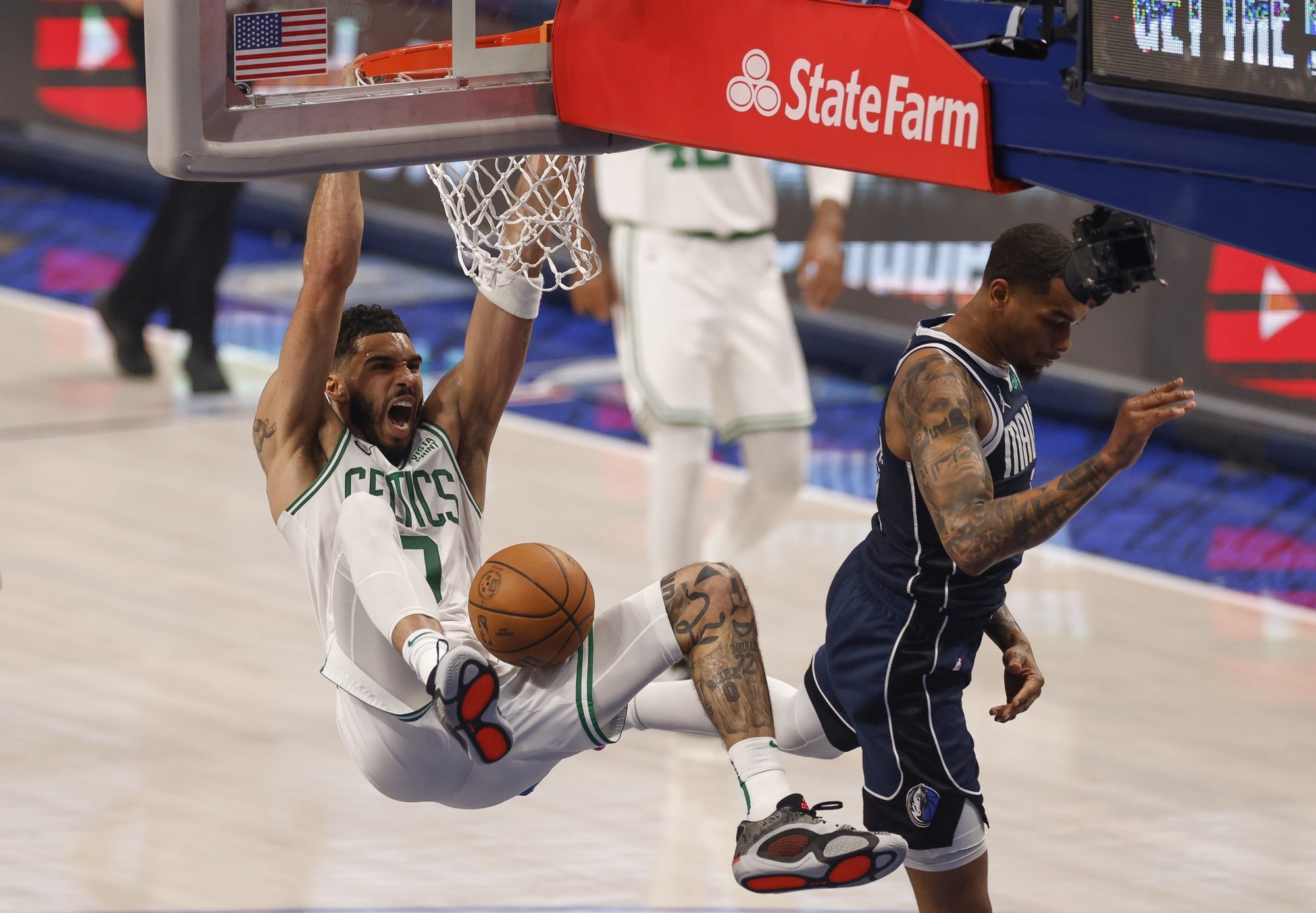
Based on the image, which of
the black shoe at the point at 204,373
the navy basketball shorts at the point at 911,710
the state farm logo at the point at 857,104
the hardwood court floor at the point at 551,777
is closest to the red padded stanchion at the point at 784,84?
the state farm logo at the point at 857,104

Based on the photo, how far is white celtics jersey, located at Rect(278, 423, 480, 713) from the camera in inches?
204

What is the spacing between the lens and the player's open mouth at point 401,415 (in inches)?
209

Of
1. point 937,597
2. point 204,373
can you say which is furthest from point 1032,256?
point 204,373

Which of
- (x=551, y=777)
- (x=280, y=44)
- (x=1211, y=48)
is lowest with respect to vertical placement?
(x=551, y=777)

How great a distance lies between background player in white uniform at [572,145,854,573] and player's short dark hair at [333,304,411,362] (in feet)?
8.02

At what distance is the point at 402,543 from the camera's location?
17.6ft

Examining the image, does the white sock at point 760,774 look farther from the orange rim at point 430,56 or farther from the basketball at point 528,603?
the orange rim at point 430,56

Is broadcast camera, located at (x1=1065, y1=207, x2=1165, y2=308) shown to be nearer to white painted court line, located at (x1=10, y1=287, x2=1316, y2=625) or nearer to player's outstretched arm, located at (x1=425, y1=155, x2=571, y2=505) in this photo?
player's outstretched arm, located at (x1=425, y1=155, x2=571, y2=505)

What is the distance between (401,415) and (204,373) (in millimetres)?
6141

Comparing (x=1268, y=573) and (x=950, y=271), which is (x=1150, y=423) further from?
(x=950, y=271)

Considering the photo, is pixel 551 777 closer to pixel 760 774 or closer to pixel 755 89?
pixel 760 774

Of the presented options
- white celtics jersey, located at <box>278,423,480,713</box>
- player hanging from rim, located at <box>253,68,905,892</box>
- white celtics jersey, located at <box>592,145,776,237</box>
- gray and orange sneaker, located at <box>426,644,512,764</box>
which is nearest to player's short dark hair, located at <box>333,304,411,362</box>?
player hanging from rim, located at <box>253,68,905,892</box>

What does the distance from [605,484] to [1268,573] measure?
3011 mm

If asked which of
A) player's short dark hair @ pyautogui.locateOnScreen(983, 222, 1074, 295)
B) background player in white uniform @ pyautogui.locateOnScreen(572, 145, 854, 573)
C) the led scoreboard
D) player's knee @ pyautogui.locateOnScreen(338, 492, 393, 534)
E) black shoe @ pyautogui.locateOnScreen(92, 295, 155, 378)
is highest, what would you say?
the led scoreboard
